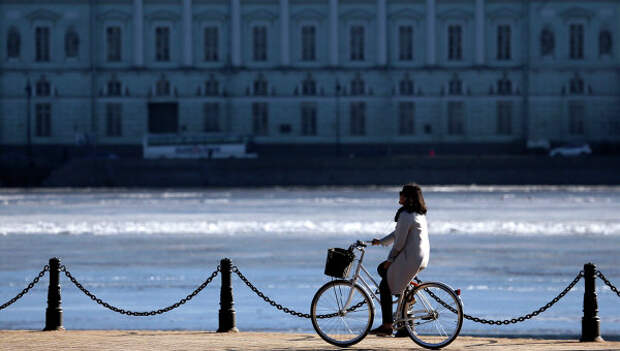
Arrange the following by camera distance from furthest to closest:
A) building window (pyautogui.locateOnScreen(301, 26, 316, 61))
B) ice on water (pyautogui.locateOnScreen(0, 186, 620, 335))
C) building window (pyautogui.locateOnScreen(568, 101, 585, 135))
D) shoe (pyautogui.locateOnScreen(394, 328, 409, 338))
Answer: building window (pyautogui.locateOnScreen(301, 26, 316, 61))
building window (pyautogui.locateOnScreen(568, 101, 585, 135))
ice on water (pyautogui.locateOnScreen(0, 186, 620, 335))
shoe (pyautogui.locateOnScreen(394, 328, 409, 338))

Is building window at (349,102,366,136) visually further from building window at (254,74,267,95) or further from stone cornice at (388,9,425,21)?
stone cornice at (388,9,425,21)

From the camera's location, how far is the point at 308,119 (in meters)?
76.7

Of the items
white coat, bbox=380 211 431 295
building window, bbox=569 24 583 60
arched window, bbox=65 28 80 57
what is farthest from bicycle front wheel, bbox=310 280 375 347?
building window, bbox=569 24 583 60

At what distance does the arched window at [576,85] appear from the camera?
76.1 m

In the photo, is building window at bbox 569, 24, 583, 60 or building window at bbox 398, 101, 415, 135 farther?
building window at bbox 569, 24, 583, 60

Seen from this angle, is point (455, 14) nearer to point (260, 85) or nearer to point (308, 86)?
point (308, 86)

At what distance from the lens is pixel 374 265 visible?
24.6m

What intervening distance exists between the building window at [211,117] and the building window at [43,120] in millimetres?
9809

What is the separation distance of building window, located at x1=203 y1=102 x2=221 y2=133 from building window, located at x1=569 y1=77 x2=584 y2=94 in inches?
883

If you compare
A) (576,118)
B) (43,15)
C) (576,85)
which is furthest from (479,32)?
(43,15)

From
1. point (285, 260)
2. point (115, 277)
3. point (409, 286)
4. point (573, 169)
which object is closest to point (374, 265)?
point (285, 260)

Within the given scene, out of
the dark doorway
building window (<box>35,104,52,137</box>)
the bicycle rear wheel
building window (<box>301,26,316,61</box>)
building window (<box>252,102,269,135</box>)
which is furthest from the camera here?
the dark doorway

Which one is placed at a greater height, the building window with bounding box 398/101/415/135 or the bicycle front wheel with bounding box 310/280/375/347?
the building window with bounding box 398/101/415/135

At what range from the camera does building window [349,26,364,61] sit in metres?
76.7
